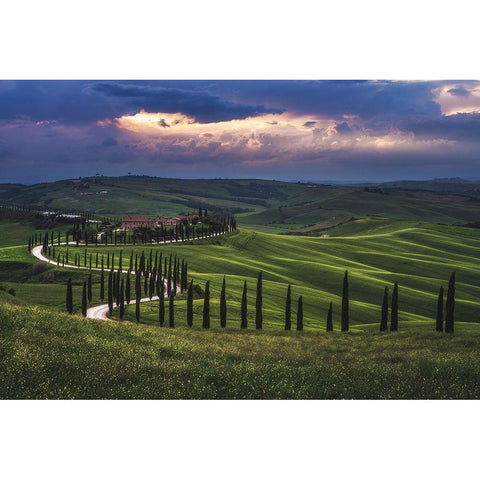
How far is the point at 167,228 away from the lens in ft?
520

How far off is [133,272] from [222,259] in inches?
1007

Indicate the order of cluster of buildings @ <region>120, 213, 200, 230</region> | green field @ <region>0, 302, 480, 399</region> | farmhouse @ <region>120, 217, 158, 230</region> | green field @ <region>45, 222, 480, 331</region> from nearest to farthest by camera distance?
1. green field @ <region>0, 302, 480, 399</region>
2. green field @ <region>45, 222, 480, 331</region>
3. farmhouse @ <region>120, 217, 158, 230</region>
4. cluster of buildings @ <region>120, 213, 200, 230</region>

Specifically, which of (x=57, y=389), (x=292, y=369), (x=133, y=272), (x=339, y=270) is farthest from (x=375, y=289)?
(x=57, y=389)

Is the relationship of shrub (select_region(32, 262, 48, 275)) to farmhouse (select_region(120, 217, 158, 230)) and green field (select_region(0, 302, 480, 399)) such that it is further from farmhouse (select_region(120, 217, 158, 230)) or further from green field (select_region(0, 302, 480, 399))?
green field (select_region(0, 302, 480, 399))

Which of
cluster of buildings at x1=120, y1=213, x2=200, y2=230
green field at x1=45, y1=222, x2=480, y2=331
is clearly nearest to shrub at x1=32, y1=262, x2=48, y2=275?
green field at x1=45, y1=222, x2=480, y2=331

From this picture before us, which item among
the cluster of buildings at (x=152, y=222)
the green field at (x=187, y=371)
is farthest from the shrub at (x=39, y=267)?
the green field at (x=187, y=371)

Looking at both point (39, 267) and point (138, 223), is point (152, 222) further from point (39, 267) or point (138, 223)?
point (39, 267)

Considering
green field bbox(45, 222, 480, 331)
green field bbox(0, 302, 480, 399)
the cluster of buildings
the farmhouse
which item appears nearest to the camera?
green field bbox(0, 302, 480, 399)

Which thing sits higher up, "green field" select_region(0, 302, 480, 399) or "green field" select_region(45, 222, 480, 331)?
"green field" select_region(0, 302, 480, 399)

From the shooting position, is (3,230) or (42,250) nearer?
(42,250)

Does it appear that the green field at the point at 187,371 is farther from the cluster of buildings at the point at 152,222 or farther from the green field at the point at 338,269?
the cluster of buildings at the point at 152,222

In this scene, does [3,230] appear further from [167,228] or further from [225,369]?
[225,369]

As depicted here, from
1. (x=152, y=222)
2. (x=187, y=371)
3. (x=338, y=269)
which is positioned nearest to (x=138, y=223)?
(x=152, y=222)

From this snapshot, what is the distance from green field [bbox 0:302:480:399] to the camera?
1758 centimetres
